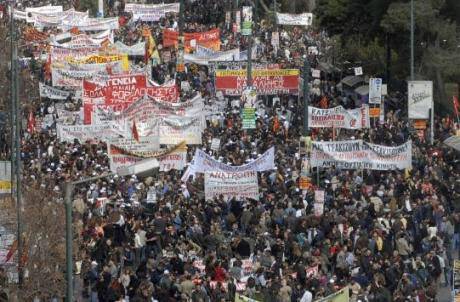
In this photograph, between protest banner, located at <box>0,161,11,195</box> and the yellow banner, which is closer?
protest banner, located at <box>0,161,11,195</box>

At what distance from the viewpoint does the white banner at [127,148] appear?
32562mm

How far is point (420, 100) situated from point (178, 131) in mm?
10581

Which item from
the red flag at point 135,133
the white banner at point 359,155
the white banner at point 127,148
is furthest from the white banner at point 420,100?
the white banner at point 127,148

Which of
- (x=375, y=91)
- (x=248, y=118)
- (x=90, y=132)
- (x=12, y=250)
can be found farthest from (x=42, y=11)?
(x=12, y=250)

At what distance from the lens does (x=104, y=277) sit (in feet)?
88.0

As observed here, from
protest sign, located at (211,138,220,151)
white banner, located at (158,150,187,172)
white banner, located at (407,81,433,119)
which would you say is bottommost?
white banner, located at (407,81,433,119)

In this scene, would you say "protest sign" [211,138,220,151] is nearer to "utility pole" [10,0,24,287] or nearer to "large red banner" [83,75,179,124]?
"large red banner" [83,75,179,124]

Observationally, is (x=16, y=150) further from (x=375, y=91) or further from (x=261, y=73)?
(x=261, y=73)

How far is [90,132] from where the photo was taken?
38.1m

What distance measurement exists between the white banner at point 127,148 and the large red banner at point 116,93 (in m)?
5.81

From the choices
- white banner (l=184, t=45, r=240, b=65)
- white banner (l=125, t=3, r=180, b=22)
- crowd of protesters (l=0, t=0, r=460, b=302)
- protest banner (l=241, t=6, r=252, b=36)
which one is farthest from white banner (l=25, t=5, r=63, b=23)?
crowd of protesters (l=0, t=0, r=460, b=302)

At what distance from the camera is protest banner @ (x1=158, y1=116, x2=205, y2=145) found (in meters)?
36.3

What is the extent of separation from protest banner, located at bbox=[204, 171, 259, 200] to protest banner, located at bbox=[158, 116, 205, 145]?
159 inches

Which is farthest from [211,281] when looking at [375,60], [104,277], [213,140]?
[375,60]
